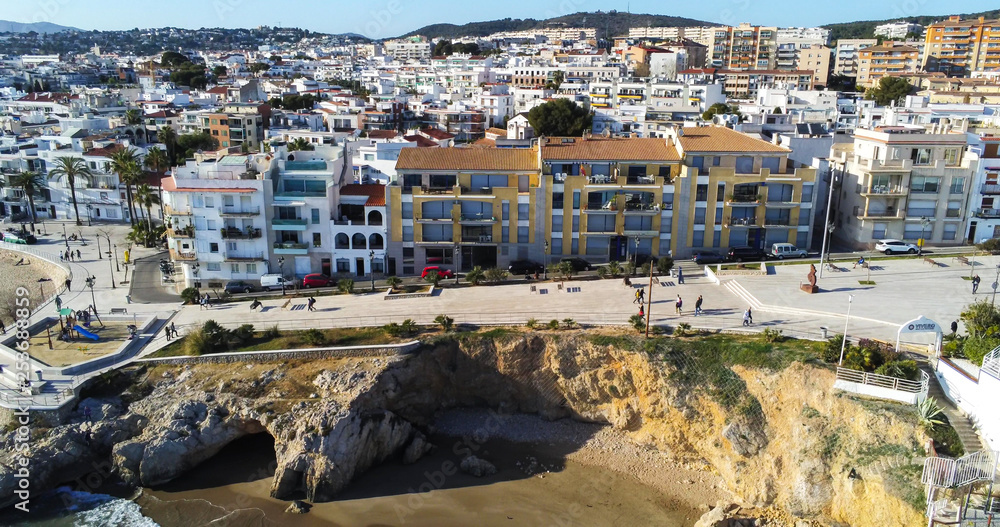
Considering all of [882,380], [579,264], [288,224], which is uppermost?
[288,224]

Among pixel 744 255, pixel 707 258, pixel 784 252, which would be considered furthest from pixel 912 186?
pixel 707 258

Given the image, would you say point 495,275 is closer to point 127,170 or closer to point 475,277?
point 475,277

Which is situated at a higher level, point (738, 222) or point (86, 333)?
point (738, 222)

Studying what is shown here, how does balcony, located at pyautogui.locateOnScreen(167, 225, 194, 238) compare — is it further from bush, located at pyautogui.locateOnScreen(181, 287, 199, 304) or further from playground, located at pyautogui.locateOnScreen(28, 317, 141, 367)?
playground, located at pyautogui.locateOnScreen(28, 317, 141, 367)

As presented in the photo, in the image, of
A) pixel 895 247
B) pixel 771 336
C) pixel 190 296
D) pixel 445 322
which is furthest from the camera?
pixel 895 247

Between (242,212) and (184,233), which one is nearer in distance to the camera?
(242,212)

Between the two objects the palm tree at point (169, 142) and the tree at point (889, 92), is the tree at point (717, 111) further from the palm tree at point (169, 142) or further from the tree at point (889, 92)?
the palm tree at point (169, 142)
